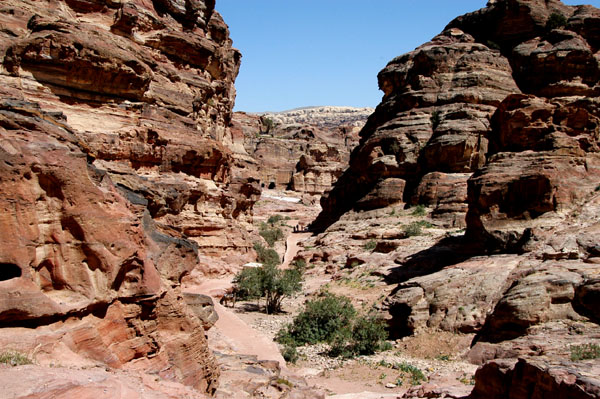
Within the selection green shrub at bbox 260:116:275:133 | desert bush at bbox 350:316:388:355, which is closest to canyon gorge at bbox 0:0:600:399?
desert bush at bbox 350:316:388:355

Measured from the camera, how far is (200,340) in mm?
8258

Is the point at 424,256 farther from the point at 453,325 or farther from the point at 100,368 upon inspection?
the point at 100,368

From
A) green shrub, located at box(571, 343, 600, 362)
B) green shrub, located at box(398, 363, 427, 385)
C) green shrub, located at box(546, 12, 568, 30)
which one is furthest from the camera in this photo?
green shrub, located at box(546, 12, 568, 30)

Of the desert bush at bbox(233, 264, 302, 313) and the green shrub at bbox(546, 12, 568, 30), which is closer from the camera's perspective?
the desert bush at bbox(233, 264, 302, 313)

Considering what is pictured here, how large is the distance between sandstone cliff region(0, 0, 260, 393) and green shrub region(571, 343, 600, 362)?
24.0ft

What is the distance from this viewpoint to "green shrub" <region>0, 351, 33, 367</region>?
4.89 meters

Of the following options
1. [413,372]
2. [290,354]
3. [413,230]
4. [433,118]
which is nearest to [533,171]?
[413,230]

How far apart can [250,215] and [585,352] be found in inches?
975

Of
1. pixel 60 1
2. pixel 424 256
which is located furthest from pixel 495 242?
pixel 60 1

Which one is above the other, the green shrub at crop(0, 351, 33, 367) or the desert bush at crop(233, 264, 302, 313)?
the green shrub at crop(0, 351, 33, 367)

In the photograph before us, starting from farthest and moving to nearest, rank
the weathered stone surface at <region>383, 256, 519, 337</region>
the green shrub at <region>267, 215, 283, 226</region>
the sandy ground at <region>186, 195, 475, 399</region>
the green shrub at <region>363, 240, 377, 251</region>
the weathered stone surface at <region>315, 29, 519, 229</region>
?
the green shrub at <region>267, 215, 283, 226</region>, the weathered stone surface at <region>315, 29, 519, 229</region>, the green shrub at <region>363, 240, 377, 251</region>, the weathered stone surface at <region>383, 256, 519, 337</region>, the sandy ground at <region>186, 195, 475, 399</region>

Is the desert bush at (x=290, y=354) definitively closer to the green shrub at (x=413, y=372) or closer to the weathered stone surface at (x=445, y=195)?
the green shrub at (x=413, y=372)

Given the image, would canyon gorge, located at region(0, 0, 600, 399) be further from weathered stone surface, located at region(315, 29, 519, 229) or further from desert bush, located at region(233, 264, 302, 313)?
desert bush, located at region(233, 264, 302, 313)

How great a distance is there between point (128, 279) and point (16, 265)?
1595 mm
